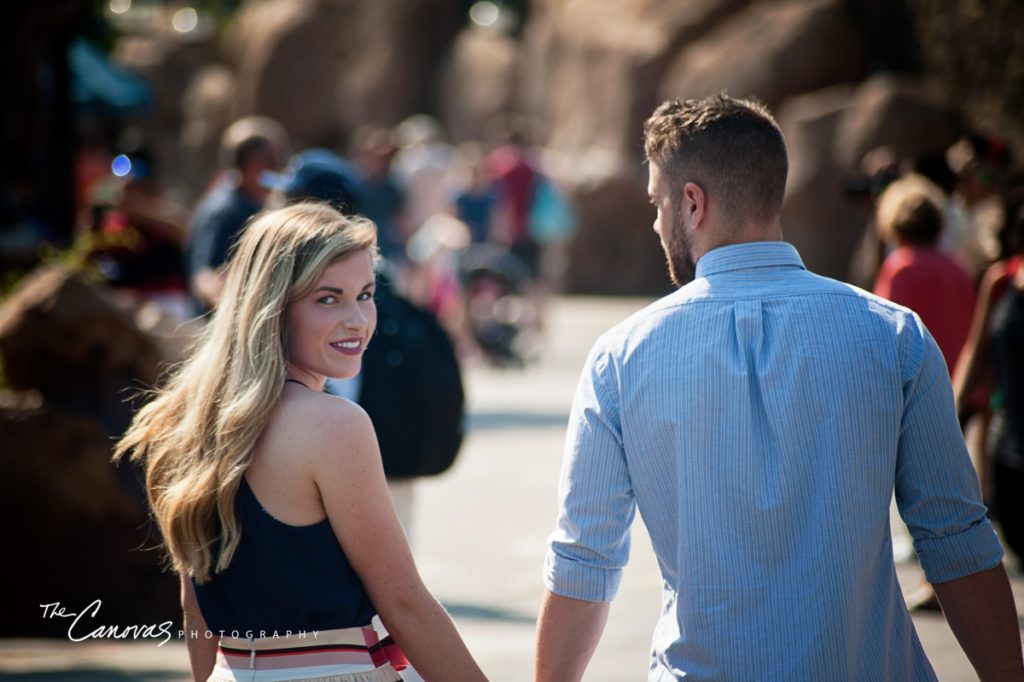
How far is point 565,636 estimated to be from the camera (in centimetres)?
257

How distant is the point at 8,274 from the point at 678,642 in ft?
28.4

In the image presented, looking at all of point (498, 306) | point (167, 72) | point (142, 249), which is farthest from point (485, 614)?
point (167, 72)

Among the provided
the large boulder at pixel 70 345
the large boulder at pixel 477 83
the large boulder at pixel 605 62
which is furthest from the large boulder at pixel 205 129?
the large boulder at pixel 70 345

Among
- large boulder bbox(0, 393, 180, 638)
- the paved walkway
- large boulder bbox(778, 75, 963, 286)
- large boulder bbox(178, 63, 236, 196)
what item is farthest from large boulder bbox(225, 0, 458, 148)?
large boulder bbox(0, 393, 180, 638)

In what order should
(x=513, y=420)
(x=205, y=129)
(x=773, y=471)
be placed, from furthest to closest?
(x=205, y=129) < (x=513, y=420) < (x=773, y=471)

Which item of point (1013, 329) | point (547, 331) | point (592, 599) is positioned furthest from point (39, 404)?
point (547, 331)

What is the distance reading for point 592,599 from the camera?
256cm

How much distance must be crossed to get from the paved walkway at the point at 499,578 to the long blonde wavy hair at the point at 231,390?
277cm

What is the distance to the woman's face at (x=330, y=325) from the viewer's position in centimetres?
277

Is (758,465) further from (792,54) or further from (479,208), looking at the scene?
(792,54)

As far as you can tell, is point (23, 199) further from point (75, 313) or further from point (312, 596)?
point (312, 596)

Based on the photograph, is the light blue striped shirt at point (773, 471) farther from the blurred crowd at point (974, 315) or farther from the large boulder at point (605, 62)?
the large boulder at point (605, 62)

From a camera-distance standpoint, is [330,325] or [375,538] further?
[330,325]

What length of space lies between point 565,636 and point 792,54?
60.2 feet
